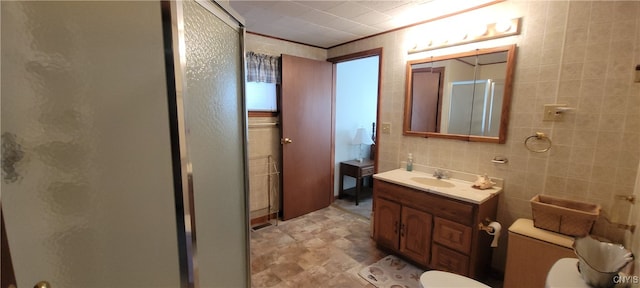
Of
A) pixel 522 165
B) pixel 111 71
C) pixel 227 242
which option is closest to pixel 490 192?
pixel 522 165

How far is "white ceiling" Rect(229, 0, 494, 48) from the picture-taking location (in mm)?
1997

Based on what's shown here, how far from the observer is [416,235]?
6.93ft

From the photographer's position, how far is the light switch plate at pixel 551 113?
170 centimetres

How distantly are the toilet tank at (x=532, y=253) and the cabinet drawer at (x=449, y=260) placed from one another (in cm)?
25

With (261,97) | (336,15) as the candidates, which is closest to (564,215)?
(336,15)

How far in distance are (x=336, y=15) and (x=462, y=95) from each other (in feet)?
4.28

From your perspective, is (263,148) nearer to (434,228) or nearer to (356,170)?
(356,170)

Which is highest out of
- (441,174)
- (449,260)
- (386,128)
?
(386,128)

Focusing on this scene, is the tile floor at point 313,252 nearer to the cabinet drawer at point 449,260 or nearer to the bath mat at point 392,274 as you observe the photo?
the bath mat at point 392,274

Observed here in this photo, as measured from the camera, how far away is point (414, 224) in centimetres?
212

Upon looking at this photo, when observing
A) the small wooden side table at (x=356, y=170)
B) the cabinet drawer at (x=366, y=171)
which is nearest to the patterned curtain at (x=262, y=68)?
the small wooden side table at (x=356, y=170)

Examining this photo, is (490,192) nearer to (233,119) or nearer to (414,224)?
(414,224)

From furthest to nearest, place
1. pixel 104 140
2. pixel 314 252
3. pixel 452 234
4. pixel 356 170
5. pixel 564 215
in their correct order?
1. pixel 356 170
2. pixel 314 252
3. pixel 452 234
4. pixel 564 215
5. pixel 104 140

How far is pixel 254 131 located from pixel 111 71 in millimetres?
2210
